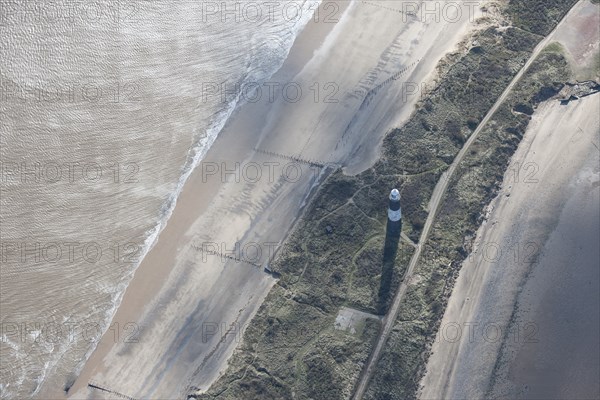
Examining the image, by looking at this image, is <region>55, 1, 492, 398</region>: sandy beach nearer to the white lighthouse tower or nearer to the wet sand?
the white lighthouse tower

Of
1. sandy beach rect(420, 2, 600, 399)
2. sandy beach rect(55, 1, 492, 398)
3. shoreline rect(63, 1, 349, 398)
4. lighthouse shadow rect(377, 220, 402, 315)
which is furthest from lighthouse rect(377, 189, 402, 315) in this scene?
shoreline rect(63, 1, 349, 398)

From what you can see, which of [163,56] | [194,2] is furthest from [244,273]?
[194,2]

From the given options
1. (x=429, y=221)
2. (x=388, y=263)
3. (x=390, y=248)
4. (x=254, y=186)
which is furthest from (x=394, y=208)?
(x=254, y=186)

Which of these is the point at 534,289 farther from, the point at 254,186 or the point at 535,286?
the point at 254,186

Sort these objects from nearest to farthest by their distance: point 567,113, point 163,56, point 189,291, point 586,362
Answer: point 586,362, point 189,291, point 567,113, point 163,56

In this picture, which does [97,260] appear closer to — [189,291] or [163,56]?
[189,291]
